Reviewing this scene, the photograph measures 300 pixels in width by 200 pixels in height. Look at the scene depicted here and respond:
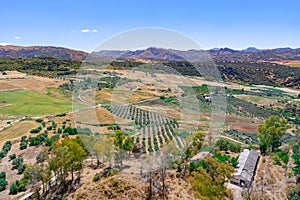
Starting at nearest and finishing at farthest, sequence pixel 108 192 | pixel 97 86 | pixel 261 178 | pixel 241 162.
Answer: pixel 108 192 < pixel 261 178 < pixel 241 162 < pixel 97 86

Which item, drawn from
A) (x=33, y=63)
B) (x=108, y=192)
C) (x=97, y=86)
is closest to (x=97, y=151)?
(x=108, y=192)

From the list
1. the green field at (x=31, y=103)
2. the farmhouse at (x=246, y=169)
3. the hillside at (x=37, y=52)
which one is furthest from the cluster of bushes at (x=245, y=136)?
the hillside at (x=37, y=52)

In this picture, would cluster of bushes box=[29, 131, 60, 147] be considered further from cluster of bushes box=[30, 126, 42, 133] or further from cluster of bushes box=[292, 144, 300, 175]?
cluster of bushes box=[292, 144, 300, 175]

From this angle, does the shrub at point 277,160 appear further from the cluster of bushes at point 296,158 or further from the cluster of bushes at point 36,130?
the cluster of bushes at point 36,130

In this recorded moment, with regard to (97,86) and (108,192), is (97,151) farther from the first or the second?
(97,86)

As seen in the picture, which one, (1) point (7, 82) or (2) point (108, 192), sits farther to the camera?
(1) point (7, 82)

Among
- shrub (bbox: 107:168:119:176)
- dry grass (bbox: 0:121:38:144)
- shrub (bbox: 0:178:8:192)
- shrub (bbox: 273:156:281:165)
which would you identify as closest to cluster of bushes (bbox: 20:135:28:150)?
dry grass (bbox: 0:121:38:144)
